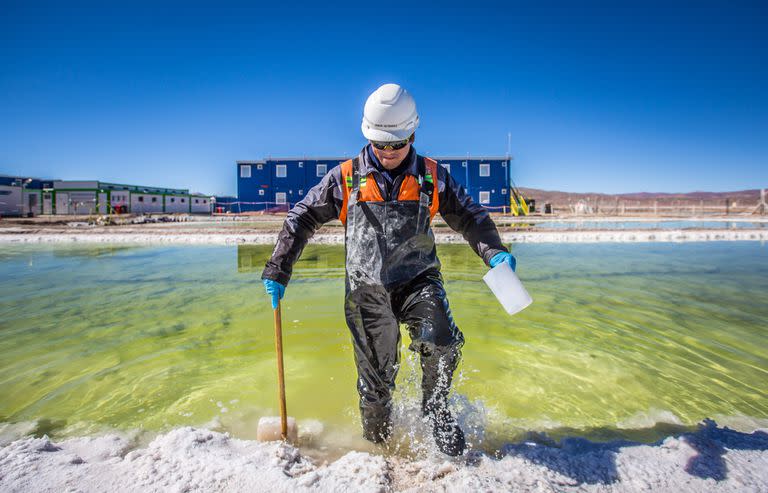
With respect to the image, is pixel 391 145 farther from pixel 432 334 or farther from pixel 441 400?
pixel 441 400

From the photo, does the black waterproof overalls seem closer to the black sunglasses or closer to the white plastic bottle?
the black sunglasses

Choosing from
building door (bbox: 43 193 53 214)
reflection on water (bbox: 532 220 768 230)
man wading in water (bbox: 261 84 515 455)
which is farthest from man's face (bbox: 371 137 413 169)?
building door (bbox: 43 193 53 214)

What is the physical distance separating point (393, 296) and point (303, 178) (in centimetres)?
3690

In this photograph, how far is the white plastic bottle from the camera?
1.83 m

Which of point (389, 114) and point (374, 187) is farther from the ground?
point (389, 114)

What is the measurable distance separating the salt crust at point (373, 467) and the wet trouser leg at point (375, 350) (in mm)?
229

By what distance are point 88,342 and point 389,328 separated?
3436mm

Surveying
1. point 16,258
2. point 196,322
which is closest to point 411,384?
point 196,322

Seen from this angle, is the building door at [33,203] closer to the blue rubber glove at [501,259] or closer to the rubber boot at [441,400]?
the rubber boot at [441,400]

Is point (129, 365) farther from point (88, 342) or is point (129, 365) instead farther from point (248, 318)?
point (248, 318)

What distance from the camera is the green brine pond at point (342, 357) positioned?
2.50 m

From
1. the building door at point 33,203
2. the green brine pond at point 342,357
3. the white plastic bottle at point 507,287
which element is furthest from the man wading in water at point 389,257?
the building door at point 33,203

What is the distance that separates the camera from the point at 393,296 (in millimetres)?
2168

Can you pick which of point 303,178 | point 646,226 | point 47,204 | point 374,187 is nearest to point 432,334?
point 374,187
